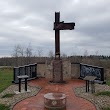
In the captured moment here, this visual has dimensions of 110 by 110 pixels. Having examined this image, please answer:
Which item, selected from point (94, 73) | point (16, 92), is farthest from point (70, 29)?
point (16, 92)

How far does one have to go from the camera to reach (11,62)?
141ft

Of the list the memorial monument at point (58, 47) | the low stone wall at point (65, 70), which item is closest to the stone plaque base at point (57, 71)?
the memorial monument at point (58, 47)

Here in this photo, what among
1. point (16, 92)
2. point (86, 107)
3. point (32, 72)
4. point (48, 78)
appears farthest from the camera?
point (32, 72)

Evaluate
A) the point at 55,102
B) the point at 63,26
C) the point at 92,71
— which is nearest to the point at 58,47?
the point at 63,26

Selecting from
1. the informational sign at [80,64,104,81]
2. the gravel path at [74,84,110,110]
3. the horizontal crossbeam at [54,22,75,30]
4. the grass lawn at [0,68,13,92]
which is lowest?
the gravel path at [74,84,110,110]

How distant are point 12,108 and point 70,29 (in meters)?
7.51

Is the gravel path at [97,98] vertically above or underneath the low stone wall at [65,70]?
underneath

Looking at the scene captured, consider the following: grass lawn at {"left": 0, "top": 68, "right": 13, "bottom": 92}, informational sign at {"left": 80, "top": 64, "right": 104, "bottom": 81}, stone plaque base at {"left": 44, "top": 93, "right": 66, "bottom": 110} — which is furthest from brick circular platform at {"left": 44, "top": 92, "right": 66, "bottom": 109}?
informational sign at {"left": 80, "top": 64, "right": 104, "bottom": 81}

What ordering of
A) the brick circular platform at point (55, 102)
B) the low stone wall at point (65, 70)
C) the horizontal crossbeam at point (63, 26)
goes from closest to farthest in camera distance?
the brick circular platform at point (55, 102) < the horizontal crossbeam at point (63, 26) < the low stone wall at point (65, 70)

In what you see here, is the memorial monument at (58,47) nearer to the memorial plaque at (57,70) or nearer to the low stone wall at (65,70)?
the memorial plaque at (57,70)

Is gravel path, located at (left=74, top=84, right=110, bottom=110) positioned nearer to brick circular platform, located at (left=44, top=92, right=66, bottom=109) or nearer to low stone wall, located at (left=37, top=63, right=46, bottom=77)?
brick circular platform, located at (left=44, top=92, right=66, bottom=109)

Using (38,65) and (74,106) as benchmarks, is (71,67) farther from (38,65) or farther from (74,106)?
(74,106)

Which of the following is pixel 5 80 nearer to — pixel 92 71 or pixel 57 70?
pixel 57 70

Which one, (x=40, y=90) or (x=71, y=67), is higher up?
(x=71, y=67)
